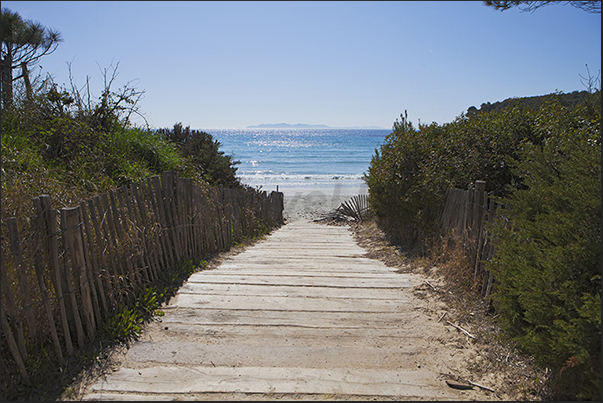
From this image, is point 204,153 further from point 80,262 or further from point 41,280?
point 41,280

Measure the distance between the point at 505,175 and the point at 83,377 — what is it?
17.0 feet

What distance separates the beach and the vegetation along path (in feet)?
40.2

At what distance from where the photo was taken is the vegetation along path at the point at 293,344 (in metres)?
2.67

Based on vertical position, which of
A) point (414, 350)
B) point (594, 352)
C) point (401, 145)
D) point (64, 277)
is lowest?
point (414, 350)

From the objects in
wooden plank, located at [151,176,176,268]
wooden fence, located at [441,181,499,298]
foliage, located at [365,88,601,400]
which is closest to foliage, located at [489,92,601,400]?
foliage, located at [365,88,601,400]

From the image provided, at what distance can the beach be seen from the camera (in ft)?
61.6

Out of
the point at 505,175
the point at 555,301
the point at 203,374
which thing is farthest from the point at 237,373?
the point at 505,175

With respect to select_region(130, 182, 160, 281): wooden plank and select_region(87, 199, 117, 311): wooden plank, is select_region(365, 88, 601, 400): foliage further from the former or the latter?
select_region(130, 182, 160, 281): wooden plank

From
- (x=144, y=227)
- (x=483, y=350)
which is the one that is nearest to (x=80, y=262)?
(x=144, y=227)

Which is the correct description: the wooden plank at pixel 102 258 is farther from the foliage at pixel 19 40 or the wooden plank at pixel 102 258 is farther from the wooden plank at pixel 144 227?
the foliage at pixel 19 40

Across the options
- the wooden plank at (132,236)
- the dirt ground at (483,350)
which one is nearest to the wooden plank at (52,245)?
the wooden plank at (132,236)

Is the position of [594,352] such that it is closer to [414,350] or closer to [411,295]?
[414,350]

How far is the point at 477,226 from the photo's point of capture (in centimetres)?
443

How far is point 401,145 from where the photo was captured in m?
7.65
